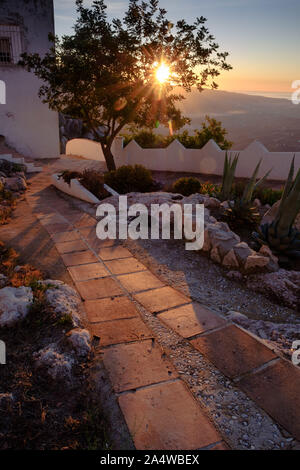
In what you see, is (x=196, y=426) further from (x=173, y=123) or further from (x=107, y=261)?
(x=173, y=123)

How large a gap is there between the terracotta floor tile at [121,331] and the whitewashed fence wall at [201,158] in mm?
10152

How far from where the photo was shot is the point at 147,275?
5027mm

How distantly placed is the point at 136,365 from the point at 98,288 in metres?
1.65

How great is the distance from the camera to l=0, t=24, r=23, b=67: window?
1644 centimetres

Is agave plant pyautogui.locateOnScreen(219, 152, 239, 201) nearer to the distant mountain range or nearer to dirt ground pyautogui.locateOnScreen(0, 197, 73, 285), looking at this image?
dirt ground pyautogui.locateOnScreen(0, 197, 73, 285)

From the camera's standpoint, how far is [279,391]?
2789mm

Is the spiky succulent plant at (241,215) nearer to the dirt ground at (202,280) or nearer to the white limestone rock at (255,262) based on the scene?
the dirt ground at (202,280)

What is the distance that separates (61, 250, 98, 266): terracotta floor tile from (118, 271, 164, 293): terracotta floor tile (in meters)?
0.81

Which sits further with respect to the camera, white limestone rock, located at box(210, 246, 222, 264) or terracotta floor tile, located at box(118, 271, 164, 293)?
white limestone rock, located at box(210, 246, 222, 264)

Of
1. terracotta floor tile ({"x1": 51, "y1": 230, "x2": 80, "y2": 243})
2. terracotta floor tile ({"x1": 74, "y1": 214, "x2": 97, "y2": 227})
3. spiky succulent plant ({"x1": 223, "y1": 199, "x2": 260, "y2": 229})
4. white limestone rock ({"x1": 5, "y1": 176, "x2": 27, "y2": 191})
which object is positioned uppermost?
white limestone rock ({"x1": 5, "y1": 176, "x2": 27, "y2": 191})

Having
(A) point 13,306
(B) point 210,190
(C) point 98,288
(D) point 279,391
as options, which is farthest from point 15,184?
(D) point 279,391

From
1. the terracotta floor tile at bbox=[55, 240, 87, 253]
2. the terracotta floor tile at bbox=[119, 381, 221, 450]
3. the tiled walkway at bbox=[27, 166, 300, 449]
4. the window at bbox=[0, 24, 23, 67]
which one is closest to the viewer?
the terracotta floor tile at bbox=[119, 381, 221, 450]

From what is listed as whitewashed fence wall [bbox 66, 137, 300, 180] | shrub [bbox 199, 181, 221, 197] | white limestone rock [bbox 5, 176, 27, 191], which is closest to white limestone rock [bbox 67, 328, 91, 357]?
shrub [bbox 199, 181, 221, 197]

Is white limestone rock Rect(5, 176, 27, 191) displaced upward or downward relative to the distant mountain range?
downward
